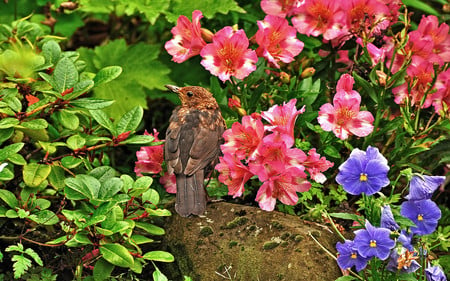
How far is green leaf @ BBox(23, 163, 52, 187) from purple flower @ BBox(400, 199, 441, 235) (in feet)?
4.40

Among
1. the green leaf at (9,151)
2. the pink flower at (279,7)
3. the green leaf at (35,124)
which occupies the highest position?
→ the pink flower at (279,7)

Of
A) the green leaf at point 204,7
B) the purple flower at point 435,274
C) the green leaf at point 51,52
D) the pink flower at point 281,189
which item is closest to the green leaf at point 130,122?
the green leaf at point 51,52

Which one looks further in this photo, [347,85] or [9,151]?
[347,85]

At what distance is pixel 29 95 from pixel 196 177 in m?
0.78

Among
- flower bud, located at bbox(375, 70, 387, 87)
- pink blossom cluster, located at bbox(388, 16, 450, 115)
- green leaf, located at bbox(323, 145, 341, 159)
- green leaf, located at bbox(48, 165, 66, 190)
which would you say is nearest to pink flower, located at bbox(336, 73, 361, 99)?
flower bud, located at bbox(375, 70, 387, 87)

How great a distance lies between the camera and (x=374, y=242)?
7.70 ft

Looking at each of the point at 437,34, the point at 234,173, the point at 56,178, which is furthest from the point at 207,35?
the point at 437,34

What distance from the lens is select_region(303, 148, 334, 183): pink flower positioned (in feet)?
8.87

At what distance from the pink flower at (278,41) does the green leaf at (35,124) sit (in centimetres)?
93

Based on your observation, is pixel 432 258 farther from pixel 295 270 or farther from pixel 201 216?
pixel 201 216

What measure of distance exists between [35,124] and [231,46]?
0.84m

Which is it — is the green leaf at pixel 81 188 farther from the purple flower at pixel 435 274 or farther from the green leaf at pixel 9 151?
the purple flower at pixel 435 274

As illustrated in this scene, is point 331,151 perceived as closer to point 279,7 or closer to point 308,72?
point 308,72

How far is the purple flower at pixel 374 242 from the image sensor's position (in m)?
2.32
